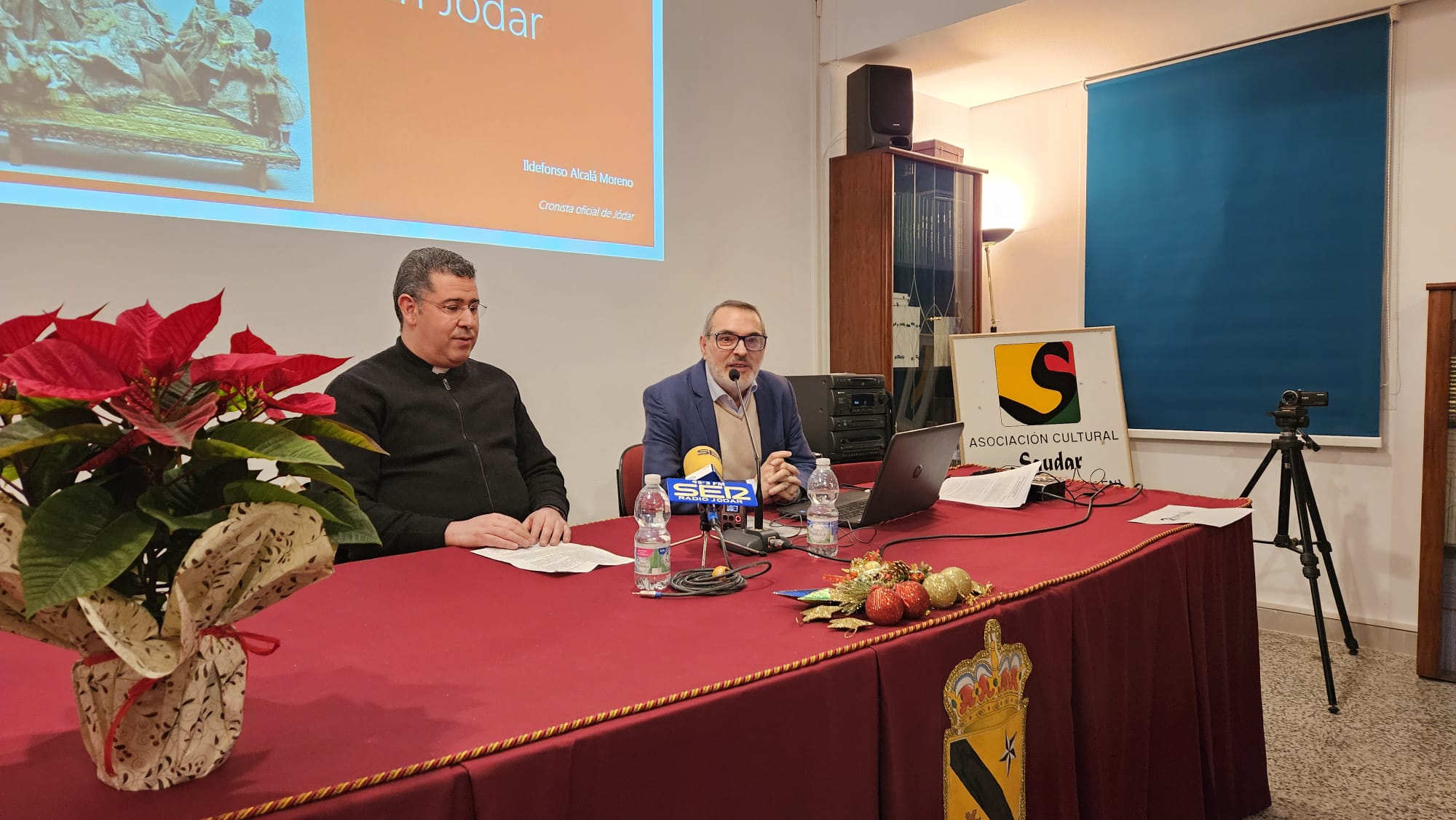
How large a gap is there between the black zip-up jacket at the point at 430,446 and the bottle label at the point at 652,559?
2.44 feet

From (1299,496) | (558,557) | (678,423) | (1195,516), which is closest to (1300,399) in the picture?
(1299,496)

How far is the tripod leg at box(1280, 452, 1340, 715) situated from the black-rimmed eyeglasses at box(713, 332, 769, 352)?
2.05 m

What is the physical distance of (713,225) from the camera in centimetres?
378

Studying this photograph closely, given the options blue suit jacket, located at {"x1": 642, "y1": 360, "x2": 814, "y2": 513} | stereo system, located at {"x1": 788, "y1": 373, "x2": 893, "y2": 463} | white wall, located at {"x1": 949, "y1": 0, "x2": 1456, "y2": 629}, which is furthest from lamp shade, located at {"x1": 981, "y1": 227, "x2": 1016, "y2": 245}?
blue suit jacket, located at {"x1": 642, "y1": 360, "x2": 814, "y2": 513}

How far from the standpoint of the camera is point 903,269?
160 inches

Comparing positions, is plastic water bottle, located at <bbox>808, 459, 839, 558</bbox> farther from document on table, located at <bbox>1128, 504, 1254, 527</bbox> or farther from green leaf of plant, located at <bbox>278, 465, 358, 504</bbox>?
green leaf of plant, located at <bbox>278, 465, 358, 504</bbox>

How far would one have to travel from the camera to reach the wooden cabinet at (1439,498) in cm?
290

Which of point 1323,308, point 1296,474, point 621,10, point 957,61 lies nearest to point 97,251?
point 621,10

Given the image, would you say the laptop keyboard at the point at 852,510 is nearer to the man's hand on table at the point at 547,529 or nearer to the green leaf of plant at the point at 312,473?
the man's hand on table at the point at 547,529

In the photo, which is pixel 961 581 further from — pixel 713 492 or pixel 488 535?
pixel 488 535

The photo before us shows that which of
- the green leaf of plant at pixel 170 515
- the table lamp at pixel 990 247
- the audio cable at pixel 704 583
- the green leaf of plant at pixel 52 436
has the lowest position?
the audio cable at pixel 704 583

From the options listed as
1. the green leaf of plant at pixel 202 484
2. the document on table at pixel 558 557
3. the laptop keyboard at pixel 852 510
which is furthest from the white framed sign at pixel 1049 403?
the green leaf of plant at pixel 202 484

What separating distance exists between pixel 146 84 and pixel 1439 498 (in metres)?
4.37

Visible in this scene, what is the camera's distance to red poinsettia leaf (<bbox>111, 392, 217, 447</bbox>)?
2.09ft
